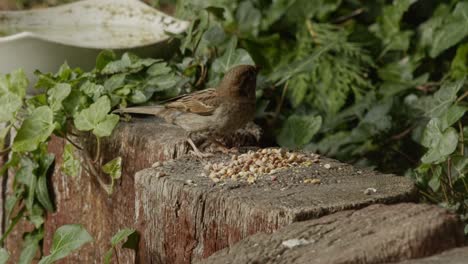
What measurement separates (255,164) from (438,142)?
0.80m

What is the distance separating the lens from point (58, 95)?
377 cm

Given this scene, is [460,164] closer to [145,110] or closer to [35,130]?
[145,110]

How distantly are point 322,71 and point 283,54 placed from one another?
25 cm

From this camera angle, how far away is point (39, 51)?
4.18 metres

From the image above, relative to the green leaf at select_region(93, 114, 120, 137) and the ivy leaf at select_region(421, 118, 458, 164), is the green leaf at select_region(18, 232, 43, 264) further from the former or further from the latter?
the ivy leaf at select_region(421, 118, 458, 164)

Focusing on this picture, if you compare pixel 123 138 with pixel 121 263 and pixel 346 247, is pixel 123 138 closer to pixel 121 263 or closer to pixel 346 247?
pixel 121 263

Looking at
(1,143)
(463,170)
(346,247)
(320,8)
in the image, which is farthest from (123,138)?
→ (320,8)

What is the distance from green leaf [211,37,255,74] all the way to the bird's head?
510 mm

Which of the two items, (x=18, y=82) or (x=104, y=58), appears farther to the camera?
(x=104, y=58)

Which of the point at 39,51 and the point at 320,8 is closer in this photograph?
the point at 39,51

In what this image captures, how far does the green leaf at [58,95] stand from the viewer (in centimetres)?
375

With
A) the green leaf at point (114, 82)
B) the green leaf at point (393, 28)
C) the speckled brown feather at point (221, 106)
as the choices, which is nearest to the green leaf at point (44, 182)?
the green leaf at point (114, 82)

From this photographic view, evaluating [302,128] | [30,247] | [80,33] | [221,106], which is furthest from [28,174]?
[302,128]

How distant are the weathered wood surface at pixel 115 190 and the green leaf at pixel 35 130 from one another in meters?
0.26
